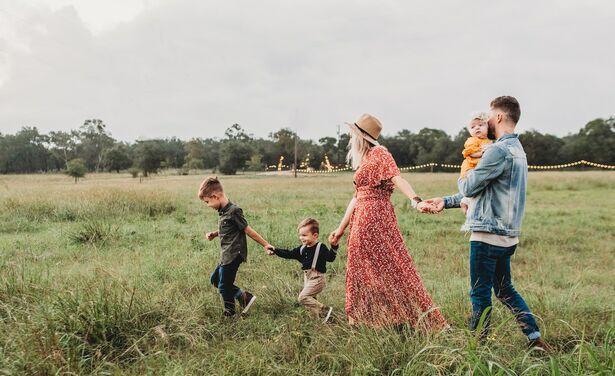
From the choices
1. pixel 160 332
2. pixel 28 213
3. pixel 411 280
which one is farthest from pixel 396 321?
pixel 28 213

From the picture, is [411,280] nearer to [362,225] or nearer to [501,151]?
[362,225]

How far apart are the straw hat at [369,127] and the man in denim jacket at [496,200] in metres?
Answer: 0.97

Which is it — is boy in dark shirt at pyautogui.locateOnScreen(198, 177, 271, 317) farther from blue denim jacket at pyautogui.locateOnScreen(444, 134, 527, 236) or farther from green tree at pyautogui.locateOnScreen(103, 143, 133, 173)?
green tree at pyautogui.locateOnScreen(103, 143, 133, 173)

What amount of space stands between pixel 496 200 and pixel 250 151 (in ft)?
260

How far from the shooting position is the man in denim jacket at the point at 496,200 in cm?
343

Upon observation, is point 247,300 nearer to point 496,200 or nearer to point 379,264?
point 379,264

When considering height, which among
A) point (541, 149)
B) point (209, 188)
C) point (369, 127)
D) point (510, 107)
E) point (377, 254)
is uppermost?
point (541, 149)

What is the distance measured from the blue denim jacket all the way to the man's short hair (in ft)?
0.51

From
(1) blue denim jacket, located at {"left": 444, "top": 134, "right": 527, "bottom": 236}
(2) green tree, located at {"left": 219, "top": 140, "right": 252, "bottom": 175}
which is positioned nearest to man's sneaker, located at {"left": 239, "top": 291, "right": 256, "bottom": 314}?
(1) blue denim jacket, located at {"left": 444, "top": 134, "right": 527, "bottom": 236}

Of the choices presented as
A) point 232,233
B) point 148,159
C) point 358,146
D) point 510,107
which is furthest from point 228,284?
point 148,159

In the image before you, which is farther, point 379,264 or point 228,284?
point 228,284

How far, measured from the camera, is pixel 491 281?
141 inches

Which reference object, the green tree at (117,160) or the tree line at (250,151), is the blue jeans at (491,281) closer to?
the tree line at (250,151)

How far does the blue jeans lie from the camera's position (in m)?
3.54
